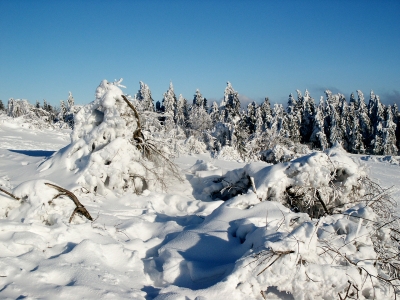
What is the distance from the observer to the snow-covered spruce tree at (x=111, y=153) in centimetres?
667

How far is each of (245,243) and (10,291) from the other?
2.35 m

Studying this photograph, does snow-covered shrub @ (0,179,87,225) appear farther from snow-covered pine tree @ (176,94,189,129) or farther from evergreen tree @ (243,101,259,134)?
snow-covered pine tree @ (176,94,189,129)

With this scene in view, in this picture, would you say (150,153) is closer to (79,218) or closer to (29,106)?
(79,218)

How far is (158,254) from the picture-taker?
3934 mm

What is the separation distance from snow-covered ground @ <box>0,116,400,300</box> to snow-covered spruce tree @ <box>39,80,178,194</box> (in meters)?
1.52

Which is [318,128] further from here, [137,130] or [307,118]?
[137,130]

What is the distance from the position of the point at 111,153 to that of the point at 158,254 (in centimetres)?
343

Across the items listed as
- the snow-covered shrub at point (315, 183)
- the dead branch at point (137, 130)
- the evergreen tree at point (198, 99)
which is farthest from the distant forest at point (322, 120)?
the snow-covered shrub at point (315, 183)

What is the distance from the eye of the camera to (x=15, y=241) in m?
3.28

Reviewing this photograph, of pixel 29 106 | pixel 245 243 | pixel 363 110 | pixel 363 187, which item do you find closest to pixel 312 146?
pixel 363 110

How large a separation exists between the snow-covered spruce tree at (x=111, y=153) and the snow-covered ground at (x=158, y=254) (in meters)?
1.52

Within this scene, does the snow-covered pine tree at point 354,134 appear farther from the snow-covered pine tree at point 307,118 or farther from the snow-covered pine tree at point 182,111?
the snow-covered pine tree at point 182,111

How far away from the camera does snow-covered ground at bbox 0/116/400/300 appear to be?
2857 millimetres

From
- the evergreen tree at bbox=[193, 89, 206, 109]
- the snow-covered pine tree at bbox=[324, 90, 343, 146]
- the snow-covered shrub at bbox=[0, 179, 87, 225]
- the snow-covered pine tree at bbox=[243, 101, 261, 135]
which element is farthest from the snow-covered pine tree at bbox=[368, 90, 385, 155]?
the snow-covered shrub at bbox=[0, 179, 87, 225]
